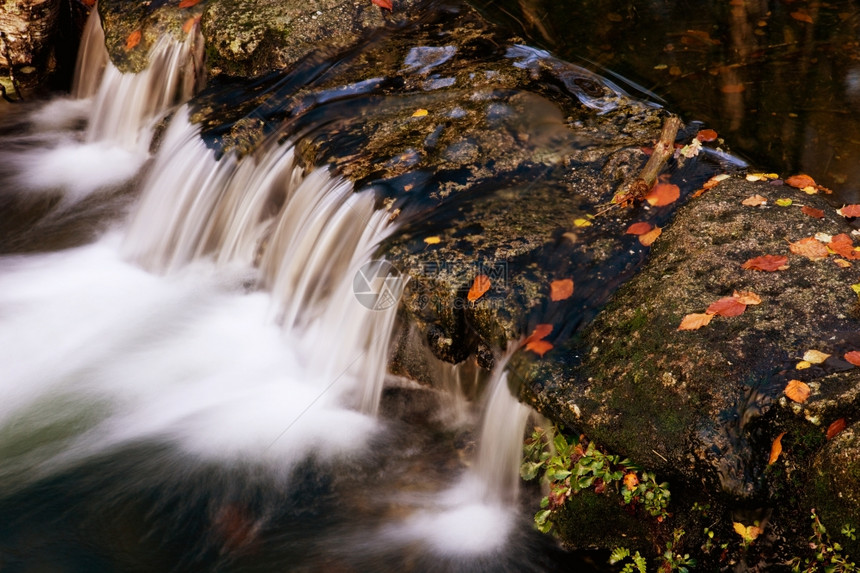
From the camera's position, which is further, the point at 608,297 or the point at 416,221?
the point at 416,221

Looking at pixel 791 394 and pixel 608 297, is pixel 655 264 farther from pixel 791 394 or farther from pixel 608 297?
pixel 791 394

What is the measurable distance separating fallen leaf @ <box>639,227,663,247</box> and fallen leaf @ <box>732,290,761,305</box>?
2.52 ft

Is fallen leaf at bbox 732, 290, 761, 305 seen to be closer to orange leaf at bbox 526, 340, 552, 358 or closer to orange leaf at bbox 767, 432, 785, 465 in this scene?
orange leaf at bbox 767, 432, 785, 465

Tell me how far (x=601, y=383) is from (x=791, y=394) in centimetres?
80

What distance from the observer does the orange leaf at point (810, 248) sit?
12.2ft

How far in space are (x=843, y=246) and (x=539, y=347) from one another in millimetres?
1587

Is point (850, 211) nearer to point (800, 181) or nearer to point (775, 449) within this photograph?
point (800, 181)

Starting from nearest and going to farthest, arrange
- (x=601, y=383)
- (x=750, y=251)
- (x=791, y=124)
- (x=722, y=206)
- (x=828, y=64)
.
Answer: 1. (x=601, y=383)
2. (x=750, y=251)
3. (x=722, y=206)
4. (x=791, y=124)
5. (x=828, y=64)

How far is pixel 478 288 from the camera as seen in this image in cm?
407

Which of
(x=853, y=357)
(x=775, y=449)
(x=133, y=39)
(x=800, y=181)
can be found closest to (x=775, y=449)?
(x=775, y=449)

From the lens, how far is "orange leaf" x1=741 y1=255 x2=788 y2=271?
368 cm

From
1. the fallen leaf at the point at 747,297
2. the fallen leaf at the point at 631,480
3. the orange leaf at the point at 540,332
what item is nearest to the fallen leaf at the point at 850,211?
the fallen leaf at the point at 747,297

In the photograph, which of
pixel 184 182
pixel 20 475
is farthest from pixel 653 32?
pixel 20 475

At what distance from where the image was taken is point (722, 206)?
425 centimetres
